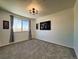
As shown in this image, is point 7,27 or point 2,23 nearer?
point 2,23

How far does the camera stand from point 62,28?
17.4 ft

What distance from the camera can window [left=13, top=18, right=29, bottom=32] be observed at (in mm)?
7116

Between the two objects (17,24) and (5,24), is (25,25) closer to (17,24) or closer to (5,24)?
(17,24)

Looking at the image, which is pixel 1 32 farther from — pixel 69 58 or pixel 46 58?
pixel 69 58

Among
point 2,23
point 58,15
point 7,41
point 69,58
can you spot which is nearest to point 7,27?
point 2,23

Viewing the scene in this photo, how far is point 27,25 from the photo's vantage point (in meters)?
9.13

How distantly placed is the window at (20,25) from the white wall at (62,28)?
3.01 meters

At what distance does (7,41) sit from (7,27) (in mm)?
1094

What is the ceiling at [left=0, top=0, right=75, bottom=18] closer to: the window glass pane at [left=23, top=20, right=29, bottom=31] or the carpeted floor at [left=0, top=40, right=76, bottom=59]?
the carpeted floor at [left=0, top=40, right=76, bottom=59]

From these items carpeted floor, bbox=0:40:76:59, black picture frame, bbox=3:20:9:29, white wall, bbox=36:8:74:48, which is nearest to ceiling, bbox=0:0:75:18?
white wall, bbox=36:8:74:48

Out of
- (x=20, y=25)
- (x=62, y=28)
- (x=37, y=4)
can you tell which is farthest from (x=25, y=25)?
(x=37, y=4)

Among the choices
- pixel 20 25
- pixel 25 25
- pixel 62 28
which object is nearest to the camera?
pixel 62 28

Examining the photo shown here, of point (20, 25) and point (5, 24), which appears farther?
point (20, 25)

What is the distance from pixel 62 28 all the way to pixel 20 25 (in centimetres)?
450
